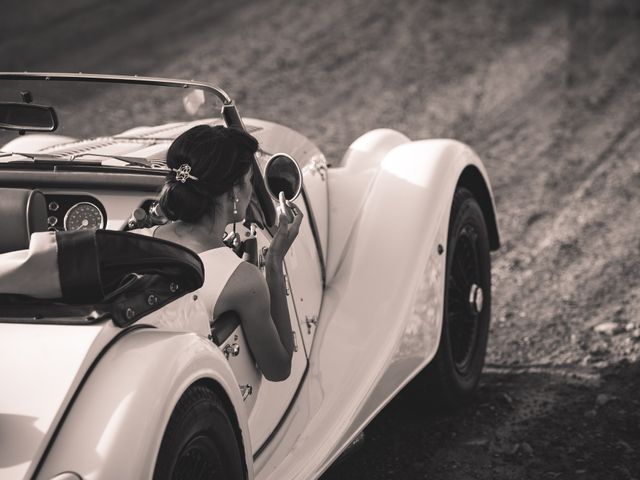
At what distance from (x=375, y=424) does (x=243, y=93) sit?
21.3ft

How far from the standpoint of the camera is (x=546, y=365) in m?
5.18

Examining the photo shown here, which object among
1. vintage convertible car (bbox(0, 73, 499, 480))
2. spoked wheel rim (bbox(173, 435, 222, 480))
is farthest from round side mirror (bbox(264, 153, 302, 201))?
spoked wheel rim (bbox(173, 435, 222, 480))

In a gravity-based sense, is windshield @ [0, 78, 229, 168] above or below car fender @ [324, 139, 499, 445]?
above

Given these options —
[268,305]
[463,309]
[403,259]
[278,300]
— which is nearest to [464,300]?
[463,309]

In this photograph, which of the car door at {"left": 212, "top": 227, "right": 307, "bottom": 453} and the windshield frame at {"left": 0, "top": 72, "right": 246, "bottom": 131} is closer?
the car door at {"left": 212, "top": 227, "right": 307, "bottom": 453}

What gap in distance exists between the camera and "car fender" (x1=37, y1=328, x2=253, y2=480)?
235 cm

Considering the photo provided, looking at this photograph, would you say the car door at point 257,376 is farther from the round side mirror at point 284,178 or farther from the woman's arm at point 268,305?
the round side mirror at point 284,178

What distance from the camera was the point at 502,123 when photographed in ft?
30.5

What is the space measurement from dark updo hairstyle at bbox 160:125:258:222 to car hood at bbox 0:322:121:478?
0.63 meters

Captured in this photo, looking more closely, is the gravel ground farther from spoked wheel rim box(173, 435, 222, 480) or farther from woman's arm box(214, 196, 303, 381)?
spoked wheel rim box(173, 435, 222, 480)

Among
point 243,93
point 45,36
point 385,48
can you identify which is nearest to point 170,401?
point 243,93

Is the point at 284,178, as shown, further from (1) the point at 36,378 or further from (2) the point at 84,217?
(1) the point at 36,378

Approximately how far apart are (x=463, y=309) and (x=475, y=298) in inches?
3.1

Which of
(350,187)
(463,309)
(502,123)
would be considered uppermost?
(350,187)
